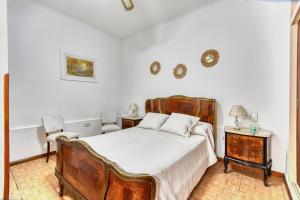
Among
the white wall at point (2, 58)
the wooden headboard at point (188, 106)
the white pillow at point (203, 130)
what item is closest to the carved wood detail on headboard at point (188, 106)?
the wooden headboard at point (188, 106)

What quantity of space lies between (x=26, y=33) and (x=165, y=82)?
2.85 metres

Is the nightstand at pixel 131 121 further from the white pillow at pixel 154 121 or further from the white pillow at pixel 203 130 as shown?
the white pillow at pixel 203 130

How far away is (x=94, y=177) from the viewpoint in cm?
138

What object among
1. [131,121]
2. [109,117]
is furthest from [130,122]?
[109,117]

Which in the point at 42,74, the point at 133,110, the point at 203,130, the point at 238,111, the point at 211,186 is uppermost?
the point at 42,74

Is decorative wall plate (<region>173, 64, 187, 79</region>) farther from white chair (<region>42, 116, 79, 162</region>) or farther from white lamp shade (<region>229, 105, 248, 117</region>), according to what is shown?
white chair (<region>42, 116, 79, 162</region>)

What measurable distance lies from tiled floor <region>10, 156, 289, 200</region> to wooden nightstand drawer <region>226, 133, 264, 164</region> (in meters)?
0.32

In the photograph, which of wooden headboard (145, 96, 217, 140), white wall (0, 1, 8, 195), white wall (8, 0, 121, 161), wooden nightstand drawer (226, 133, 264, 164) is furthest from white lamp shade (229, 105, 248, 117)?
white wall (8, 0, 121, 161)

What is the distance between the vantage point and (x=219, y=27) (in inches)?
109

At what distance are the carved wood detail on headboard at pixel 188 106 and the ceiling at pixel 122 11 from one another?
1802 millimetres

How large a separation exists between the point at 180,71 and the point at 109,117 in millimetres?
2168

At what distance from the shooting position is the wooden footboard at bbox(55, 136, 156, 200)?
3.39ft

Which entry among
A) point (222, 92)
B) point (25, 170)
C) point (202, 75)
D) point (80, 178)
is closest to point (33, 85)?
point (25, 170)

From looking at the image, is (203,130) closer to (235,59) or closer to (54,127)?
(235,59)
